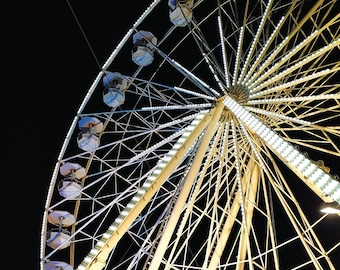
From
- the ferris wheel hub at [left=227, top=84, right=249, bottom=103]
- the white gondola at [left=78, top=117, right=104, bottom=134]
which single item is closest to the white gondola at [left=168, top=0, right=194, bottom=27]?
the ferris wheel hub at [left=227, top=84, right=249, bottom=103]

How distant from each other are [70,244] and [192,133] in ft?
18.5

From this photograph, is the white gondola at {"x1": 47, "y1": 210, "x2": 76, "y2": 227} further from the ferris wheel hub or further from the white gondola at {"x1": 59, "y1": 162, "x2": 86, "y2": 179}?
the ferris wheel hub

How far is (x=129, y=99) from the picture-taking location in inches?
499

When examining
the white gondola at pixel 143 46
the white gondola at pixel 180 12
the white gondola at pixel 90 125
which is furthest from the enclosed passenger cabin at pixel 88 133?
the white gondola at pixel 180 12

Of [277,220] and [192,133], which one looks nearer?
[192,133]

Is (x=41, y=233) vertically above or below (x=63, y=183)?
below

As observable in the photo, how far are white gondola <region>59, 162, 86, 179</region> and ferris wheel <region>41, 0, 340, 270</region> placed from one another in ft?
0.09

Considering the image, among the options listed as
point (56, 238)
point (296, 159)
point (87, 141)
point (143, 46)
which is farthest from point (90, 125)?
point (296, 159)

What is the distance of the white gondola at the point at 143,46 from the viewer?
10.8m

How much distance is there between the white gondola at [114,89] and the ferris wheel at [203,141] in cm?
3

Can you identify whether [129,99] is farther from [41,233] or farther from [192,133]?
[192,133]

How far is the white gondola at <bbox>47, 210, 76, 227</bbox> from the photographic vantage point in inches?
427

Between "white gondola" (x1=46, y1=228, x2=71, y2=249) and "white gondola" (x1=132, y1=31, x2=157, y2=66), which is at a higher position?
"white gondola" (x1=132, y1=31, x2=157, y2=66)

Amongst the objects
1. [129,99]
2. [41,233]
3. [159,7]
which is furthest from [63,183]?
[159,7]
